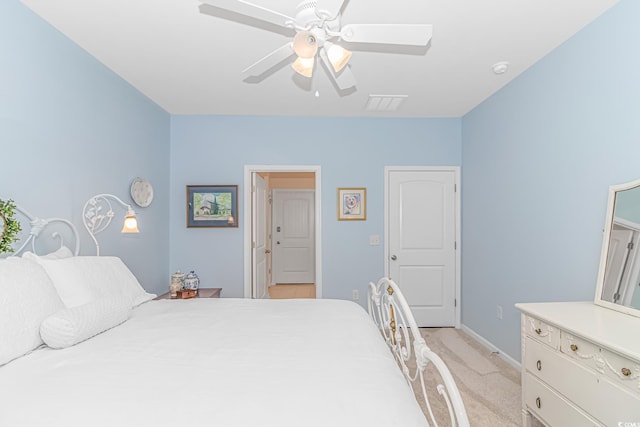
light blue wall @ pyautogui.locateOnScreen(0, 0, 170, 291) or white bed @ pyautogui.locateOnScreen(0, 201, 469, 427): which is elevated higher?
light blue wall @ pyautogui.locateOnScreen(0, 0, 170, 291)

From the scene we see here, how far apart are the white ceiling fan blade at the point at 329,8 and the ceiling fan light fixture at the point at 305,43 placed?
0.37 ft

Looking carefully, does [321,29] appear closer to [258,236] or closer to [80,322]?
[80,322]

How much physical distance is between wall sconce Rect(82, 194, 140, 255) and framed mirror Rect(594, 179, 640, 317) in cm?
301

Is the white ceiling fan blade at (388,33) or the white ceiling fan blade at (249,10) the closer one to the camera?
the white ceiling fan blade at (249,10)

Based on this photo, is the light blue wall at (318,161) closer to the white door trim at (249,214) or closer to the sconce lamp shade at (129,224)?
the white door trim at (249,214)

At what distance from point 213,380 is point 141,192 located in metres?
2.62

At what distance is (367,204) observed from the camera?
4012mm

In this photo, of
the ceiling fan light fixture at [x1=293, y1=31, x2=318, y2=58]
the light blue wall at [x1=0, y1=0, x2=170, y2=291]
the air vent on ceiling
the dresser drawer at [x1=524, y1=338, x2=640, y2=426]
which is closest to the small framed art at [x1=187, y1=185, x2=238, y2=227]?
the light blue wall at [x1=0, y1=0, x2=170, y2=291]

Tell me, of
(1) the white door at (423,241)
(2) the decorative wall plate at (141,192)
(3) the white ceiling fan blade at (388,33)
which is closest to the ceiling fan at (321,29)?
(3) the white ceiling fan blade at (388,33)

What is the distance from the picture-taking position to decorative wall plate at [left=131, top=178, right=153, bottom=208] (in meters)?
3.09

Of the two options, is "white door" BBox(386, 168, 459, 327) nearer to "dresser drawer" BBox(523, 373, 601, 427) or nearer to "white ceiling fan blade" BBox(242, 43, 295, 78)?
"dresser drawer" BBox(523, 373, 601, 427)

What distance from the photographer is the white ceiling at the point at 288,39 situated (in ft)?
6.44

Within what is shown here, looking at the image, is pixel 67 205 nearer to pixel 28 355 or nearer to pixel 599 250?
pixel 28 355

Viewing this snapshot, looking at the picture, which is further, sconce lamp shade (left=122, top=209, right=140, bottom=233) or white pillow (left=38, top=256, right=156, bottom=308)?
sconce lamp shade (left=122, top=209, right=140, bottom=233)
